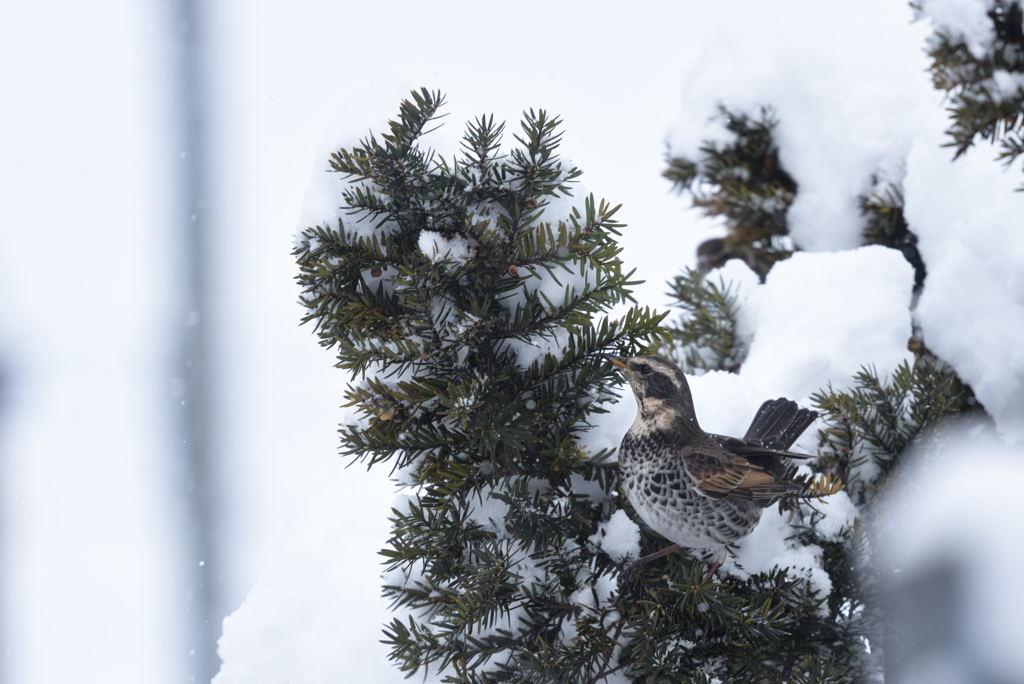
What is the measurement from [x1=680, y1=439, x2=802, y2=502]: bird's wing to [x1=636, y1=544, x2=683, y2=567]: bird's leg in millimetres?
76

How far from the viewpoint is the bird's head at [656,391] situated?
99 centimetres

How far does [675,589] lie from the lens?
3.05 feet

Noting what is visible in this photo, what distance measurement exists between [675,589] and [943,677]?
0.36 m

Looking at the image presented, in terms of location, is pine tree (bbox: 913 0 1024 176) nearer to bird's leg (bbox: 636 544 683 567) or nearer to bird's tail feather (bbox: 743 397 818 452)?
bird's tail feather (bbox: 743 397 818 452)

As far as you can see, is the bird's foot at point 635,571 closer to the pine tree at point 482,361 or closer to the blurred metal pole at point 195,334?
the pine tree at point 482,361

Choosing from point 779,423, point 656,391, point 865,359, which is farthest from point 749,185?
point 656,391

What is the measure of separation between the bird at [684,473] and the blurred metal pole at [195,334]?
1.73 metres

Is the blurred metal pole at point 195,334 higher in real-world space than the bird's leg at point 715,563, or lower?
higher

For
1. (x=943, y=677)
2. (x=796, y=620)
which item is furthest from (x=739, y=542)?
(x=943, y=677)


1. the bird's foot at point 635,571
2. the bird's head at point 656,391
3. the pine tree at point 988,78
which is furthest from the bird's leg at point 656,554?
the pine tree at point 988,78

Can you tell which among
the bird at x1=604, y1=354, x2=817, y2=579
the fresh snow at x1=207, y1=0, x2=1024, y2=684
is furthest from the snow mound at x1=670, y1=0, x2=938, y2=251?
the bird at x1=604, y1=354, x2=817, y2=579

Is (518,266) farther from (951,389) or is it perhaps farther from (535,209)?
(951,389)

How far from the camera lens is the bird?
97cm

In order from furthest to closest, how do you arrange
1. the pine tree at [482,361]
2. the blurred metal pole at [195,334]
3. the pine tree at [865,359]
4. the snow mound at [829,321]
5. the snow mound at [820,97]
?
the blurred metal pole at [195,334] < the snow mound at [820,97] < the snow mound at [829,321] < the pine tree at [865,359] < the pine tree at [482,361]
